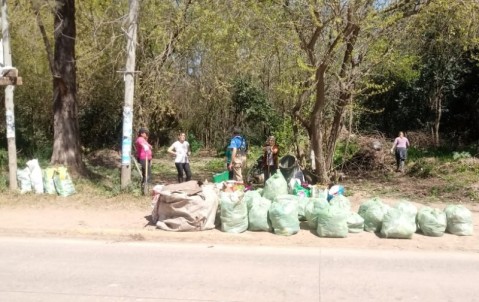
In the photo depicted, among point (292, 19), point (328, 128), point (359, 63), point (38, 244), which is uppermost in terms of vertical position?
point (292, 19)

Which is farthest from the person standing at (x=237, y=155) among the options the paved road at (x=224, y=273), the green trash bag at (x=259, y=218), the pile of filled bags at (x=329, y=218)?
the paved road at (x=224, y=273)

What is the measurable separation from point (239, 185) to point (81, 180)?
420 cm

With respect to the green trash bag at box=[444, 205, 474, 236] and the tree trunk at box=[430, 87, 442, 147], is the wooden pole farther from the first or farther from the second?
the tree trunk at box=[430, 87, 442, 147]

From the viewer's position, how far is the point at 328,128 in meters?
14.2

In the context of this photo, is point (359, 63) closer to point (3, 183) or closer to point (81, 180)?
point (81, 180)

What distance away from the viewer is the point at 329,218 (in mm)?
8375

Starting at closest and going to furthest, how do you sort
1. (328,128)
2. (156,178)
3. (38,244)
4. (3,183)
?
(38,244) < (3,183) < (328,128) < (156,178)

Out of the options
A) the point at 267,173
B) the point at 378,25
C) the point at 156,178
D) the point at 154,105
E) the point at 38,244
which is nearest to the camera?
the point at 38,244

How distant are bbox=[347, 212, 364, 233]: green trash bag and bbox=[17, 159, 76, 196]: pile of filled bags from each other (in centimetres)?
627

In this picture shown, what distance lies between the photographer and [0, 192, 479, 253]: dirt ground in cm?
820

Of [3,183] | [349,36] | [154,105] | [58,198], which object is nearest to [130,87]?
[58,198]

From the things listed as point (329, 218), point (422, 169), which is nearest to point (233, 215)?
point (329, 218)

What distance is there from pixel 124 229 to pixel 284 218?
2.74 metres

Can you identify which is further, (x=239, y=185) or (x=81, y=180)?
(x=81, y=180)
